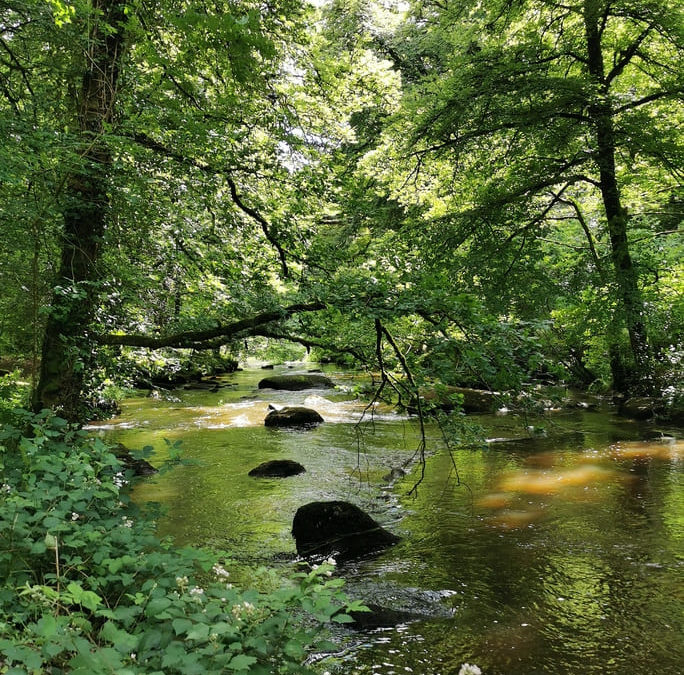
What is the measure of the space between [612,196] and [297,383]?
14255mm

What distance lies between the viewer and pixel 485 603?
5.19m

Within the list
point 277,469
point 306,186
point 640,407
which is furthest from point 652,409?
point 306,186

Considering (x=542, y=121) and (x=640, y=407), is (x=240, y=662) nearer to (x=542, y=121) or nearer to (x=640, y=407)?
(x=542, y=121)

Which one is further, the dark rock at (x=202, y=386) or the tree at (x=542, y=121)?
the dark rock at (x=202, y=386)

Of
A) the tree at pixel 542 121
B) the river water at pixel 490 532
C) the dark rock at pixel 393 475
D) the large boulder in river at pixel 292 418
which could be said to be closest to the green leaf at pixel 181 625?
the river water at pixel 490 532

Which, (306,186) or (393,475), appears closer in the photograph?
(306,186)

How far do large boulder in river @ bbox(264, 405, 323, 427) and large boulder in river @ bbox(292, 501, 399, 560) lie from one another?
24.5 feet

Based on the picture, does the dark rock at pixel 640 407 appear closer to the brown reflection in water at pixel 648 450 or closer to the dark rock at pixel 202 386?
the brown reflection in water at pixel 648 450

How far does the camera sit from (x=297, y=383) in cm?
2262

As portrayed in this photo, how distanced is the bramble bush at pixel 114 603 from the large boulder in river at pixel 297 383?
18.5 meters

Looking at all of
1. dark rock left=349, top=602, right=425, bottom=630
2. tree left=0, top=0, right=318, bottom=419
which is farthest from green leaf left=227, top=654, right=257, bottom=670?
tree left=0, top=0, right=318, bottom=419

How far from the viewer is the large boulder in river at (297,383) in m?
22.5

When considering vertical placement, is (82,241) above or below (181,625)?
above

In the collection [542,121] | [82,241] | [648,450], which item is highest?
[542,121]
